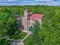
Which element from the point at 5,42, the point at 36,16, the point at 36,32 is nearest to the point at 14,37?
the point at 5,42

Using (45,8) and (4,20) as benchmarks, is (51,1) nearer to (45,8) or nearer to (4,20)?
(45,8)

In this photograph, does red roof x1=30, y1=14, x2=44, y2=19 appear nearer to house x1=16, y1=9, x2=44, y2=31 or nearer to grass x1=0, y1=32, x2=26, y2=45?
house x1=16, y1=9, x2=44, y2=31

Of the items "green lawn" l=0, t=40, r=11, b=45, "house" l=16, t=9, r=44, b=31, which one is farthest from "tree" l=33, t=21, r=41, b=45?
"green lawn" l=0, t=40, r=11, b=45

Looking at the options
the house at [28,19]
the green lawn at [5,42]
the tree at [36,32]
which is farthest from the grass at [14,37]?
the tree at [36,32]

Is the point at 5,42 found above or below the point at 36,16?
below

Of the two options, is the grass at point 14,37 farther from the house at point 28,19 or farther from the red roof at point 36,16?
the red roof at point 36,16

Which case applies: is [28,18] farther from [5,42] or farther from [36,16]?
[5,42]

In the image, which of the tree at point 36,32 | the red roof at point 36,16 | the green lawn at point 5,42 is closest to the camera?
the tree at point 36,32

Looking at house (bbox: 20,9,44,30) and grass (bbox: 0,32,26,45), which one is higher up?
house (bbox: 20,9,44,30)
